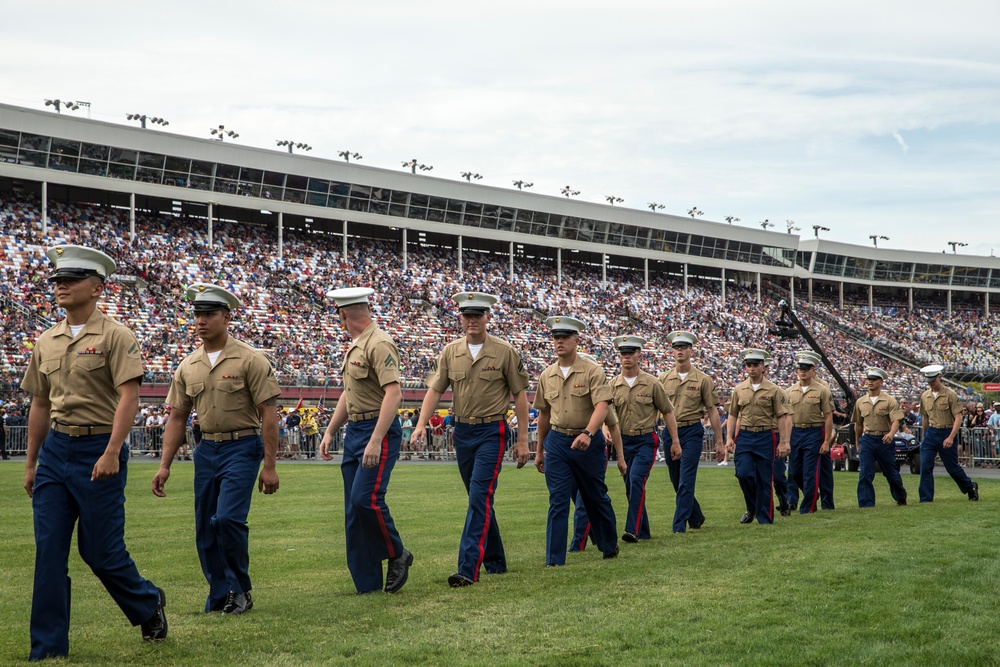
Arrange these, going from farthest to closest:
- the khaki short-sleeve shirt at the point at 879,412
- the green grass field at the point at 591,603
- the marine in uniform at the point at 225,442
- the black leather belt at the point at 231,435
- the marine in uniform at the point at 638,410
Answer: the khaki short-sleeve shirt at the point at 879,412, the marine in uniform at the point at 638,410, the black leather belt at the point at 231,435, the marine in uniform at the point at 225,442, the green grass field at the point at 591,603

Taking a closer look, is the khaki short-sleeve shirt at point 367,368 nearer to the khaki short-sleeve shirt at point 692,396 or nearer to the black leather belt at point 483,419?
the black leather belt at point 483,419

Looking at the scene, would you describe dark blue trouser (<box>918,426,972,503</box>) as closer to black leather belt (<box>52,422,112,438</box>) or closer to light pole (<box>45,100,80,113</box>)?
black leather belt (<box>52,422,112,438</box>)

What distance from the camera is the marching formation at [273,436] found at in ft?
19.5

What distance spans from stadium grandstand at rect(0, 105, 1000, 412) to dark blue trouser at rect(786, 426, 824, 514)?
78.1 feet

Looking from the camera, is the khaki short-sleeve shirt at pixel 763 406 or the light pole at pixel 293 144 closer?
the khaki short-sleeve shirt at pixel 763 406

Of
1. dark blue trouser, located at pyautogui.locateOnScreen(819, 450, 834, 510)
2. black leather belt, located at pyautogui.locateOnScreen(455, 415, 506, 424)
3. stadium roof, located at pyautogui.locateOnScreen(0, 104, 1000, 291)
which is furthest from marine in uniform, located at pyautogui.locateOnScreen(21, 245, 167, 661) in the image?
stadium roof, located at pyautogui.locateOnScreen(0, 104, 1000, 291)

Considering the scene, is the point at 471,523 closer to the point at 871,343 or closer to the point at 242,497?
the point at 242,497

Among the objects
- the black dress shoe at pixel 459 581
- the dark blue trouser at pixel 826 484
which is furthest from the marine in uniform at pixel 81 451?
the dark blue trouser at pixel 826 484

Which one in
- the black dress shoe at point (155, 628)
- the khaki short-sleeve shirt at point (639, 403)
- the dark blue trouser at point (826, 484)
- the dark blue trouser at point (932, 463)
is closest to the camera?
the black dress shoe at point (155, 628)

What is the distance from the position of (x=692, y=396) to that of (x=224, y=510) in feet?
24.2

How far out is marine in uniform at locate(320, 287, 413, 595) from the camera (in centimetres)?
767

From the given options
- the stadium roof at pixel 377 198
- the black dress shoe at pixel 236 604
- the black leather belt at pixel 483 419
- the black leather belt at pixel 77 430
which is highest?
the stadium roof at pixel 377 198

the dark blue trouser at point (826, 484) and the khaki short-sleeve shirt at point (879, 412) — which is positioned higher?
the khaki short-sleeve shirt at point (879, 412)

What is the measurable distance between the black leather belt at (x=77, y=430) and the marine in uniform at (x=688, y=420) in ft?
24.8
